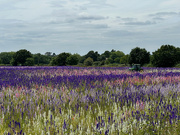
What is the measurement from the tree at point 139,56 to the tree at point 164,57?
814 cm

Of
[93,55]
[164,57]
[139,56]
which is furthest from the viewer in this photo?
[93,55]

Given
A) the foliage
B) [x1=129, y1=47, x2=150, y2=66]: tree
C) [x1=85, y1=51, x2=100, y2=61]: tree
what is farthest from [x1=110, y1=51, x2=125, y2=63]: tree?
[x1=129, y1=47, x2=150, y2=66]: tree

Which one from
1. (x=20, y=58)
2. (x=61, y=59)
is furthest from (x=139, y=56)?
(x=20, y=58)

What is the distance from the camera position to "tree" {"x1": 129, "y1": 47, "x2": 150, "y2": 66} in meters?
55.8

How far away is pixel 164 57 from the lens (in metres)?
45.0

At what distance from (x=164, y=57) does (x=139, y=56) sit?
11288mm

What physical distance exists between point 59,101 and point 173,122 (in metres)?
2.62

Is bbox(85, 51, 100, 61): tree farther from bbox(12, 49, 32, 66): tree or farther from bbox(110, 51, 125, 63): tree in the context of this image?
bbox(12, 49, 32, 66): tree

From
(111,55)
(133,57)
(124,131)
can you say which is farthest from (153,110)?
(111,55)

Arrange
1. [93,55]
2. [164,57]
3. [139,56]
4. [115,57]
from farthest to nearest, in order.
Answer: [115,57] → [93,55] → [139,56] → [164,57]

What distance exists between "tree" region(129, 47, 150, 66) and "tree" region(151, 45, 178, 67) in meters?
8.14

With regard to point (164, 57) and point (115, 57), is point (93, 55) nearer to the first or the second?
point (115, 57)

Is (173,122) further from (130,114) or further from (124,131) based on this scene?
(124,131)

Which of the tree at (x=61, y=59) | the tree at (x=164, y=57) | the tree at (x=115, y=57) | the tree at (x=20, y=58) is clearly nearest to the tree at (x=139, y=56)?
the tree at (x=164, y=57)
